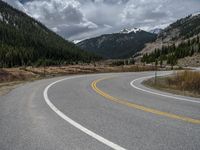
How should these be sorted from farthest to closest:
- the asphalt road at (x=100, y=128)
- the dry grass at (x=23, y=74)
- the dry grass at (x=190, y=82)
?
1. the dry grass at (x=23, y=74)
2. the dry grass at (x=190, y=82)
3. the asphalt road at (x=100, y=128)

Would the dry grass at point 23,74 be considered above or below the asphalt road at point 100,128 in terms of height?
below

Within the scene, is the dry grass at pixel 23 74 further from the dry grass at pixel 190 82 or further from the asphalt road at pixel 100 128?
the dry grass at pixel 190 82

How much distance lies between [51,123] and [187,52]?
370ft

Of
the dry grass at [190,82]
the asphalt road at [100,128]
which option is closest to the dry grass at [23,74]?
the asphalt road at [100,128]

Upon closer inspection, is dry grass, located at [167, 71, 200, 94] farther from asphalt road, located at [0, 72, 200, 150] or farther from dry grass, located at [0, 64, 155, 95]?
dry grass, located at [0, 64, 155, 95]

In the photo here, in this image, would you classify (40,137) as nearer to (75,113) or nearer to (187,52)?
(75,113)

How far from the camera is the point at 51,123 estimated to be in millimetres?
7059

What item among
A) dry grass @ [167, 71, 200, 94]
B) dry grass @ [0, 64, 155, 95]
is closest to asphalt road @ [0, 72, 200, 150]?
dry grass @ [0, 64, 155, 95]

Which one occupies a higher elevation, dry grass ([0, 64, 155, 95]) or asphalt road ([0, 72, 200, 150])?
asphalt road ([0, 72, 200, 150])

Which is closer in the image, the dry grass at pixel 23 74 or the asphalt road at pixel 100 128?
the asphalt road at pixel 100 128

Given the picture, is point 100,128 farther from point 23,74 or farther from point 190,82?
point 23,74

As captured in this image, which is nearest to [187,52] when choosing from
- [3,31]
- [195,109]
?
[195,109]

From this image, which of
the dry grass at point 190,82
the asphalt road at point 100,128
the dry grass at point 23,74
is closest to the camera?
the asphalt road at point 100,128

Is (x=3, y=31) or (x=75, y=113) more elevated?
(x=3, y=31)
